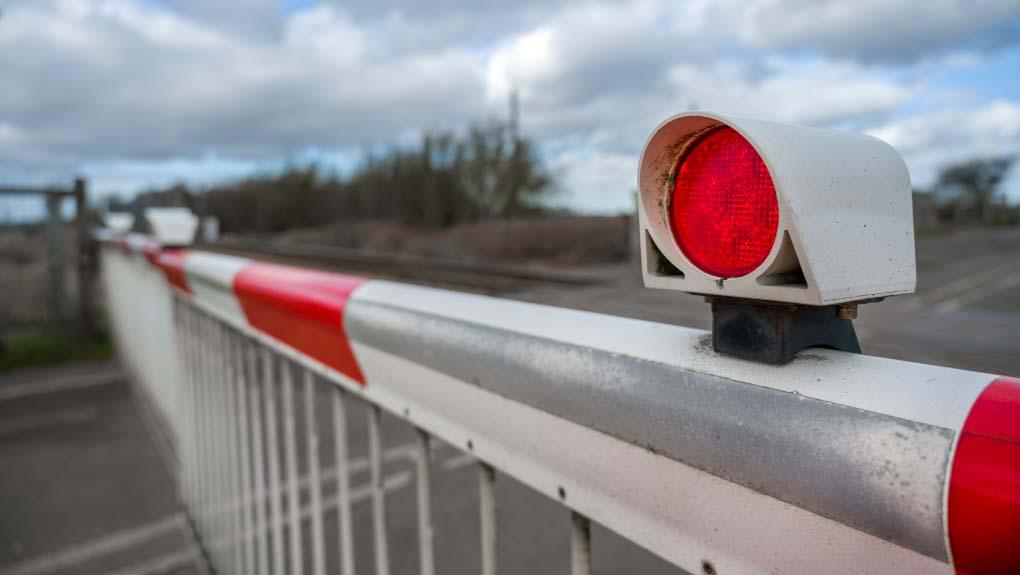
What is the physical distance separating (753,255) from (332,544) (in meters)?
2.38

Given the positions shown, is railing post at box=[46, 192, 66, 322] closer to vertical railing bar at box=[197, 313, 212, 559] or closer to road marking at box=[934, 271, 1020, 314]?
vertical railing bar at box=[197, 313, 212, 559]

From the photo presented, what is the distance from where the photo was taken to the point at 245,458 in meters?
2.08

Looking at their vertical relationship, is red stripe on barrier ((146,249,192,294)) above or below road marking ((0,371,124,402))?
above

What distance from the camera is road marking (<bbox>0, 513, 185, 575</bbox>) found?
125 inches

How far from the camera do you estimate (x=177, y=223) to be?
3.20 meters

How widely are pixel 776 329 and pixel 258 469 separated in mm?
1751

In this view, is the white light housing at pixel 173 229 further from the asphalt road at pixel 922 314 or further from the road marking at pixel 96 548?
the asphalt road at pixel 922 314

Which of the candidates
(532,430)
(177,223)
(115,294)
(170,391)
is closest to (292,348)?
(532,430)

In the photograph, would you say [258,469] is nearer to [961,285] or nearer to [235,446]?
[235,446]

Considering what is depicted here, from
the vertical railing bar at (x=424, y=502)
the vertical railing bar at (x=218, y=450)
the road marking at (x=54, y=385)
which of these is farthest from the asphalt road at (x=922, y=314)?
the road marking at (x=54, y=385)

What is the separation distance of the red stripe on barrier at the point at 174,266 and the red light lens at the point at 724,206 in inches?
93.7

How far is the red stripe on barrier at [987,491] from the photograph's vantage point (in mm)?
421

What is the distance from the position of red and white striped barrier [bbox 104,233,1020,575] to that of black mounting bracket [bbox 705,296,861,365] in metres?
0.01

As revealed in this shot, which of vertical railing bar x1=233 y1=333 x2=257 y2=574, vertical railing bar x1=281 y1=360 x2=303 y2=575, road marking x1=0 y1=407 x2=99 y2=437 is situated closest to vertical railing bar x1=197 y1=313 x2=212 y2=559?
vertical railing bar x1=233 y1=333 x2=257 y2=574
